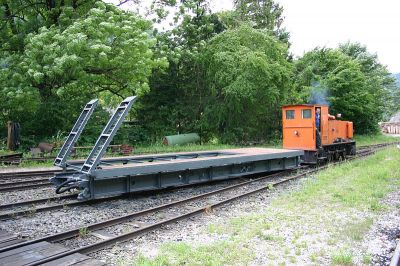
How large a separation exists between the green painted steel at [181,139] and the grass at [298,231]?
1331 cm

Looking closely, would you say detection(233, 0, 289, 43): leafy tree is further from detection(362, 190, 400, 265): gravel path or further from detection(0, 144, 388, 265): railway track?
detection(362, 190, 400, 265): gravel path

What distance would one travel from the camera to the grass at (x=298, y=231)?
528cm

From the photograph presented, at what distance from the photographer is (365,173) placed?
1259 centimetres

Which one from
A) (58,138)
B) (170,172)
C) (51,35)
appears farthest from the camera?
(58,138)

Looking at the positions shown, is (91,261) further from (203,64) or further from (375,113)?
(375,113)

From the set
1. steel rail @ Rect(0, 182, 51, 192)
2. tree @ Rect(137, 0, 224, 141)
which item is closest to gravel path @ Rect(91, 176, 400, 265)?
steel rail @ Rect(0, 182, 51, 192)

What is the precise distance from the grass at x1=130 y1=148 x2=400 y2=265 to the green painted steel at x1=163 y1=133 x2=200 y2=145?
13310mm

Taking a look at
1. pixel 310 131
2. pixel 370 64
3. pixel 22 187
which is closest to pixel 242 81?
pixel 310 131

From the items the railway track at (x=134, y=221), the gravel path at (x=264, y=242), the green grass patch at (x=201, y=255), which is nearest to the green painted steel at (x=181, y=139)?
the railway track at (x=134, y=221)

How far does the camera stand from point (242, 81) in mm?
22594

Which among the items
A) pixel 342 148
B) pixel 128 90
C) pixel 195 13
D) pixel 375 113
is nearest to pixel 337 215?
pixel 342 148

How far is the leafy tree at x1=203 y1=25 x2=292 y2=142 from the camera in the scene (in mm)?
22875

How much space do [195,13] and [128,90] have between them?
9033 mm

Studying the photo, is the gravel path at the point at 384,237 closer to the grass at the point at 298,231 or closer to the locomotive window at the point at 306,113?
the grass at the point at 298,231
